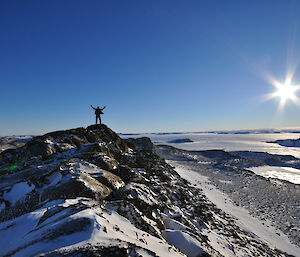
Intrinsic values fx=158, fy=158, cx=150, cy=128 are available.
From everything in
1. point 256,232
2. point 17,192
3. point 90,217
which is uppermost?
point 90,217

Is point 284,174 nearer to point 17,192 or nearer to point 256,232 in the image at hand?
point 256,232

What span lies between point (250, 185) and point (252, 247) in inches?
668

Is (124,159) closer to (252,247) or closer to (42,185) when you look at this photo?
(42,185)

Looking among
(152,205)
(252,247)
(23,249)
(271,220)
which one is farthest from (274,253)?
(23,249)

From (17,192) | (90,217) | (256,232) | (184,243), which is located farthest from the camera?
(256,232)

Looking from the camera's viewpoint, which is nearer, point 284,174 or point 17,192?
point 17,192

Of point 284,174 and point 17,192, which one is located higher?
point 17,192

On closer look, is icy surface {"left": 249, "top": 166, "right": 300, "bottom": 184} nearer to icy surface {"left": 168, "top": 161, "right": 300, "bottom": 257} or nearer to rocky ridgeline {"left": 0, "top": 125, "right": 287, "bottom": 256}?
icy surface {"left": 168, "top": 161, "right": 300, "bottom": 257}

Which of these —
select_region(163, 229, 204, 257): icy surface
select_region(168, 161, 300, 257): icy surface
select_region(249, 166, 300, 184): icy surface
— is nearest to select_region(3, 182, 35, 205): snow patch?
select_region(163, 229, 204, 257): icy surface

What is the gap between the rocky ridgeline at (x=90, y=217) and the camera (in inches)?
112

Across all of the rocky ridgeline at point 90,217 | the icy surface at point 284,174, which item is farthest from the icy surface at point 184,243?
the icy surface at point 284,174

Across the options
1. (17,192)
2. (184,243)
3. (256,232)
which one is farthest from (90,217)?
(256,232)

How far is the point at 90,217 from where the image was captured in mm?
3334

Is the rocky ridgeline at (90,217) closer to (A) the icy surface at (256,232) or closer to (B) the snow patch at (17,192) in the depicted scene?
(B) the snow patch at (17,192)
